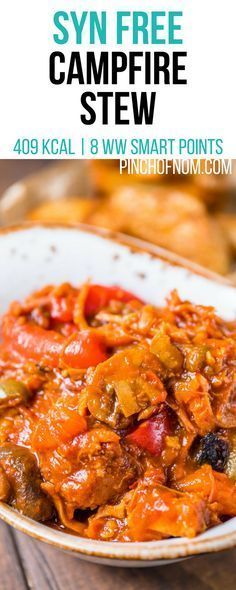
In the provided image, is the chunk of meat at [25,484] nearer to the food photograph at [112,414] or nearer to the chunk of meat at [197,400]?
the food photograph at [112,414]

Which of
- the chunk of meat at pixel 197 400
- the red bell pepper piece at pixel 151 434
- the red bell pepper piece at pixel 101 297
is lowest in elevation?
the red bell pepper piece at pixel 151 434

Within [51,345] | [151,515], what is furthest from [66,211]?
[151,515]

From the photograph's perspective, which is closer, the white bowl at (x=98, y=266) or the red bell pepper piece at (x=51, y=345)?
the red bell pepper piece at (x=51, y=345)

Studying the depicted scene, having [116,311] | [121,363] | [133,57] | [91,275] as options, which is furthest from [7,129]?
[121,363]

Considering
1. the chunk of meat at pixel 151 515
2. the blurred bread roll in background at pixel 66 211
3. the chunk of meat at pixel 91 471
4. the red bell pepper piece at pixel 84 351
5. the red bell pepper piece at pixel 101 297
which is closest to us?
the chunk of meat at pixel 151 515

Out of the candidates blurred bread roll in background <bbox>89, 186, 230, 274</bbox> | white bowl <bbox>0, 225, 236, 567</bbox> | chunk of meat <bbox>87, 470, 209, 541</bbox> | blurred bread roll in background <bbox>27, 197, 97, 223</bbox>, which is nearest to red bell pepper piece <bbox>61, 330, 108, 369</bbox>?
chunk of meat <bbox>87, 470, 209, 541</bbox>

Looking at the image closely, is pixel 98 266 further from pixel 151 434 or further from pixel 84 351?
pixel 151 434

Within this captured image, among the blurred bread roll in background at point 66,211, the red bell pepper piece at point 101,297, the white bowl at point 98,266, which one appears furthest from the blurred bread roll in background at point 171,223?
the red bell pepper piece at point 101,297

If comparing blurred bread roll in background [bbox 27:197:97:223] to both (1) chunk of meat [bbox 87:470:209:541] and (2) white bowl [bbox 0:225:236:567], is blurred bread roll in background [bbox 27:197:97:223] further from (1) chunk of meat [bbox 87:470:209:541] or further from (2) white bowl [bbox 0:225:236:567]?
(1) chunk of meat [bbox 87:470:209:541]

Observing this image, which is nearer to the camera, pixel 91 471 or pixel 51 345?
pixel 91 471
